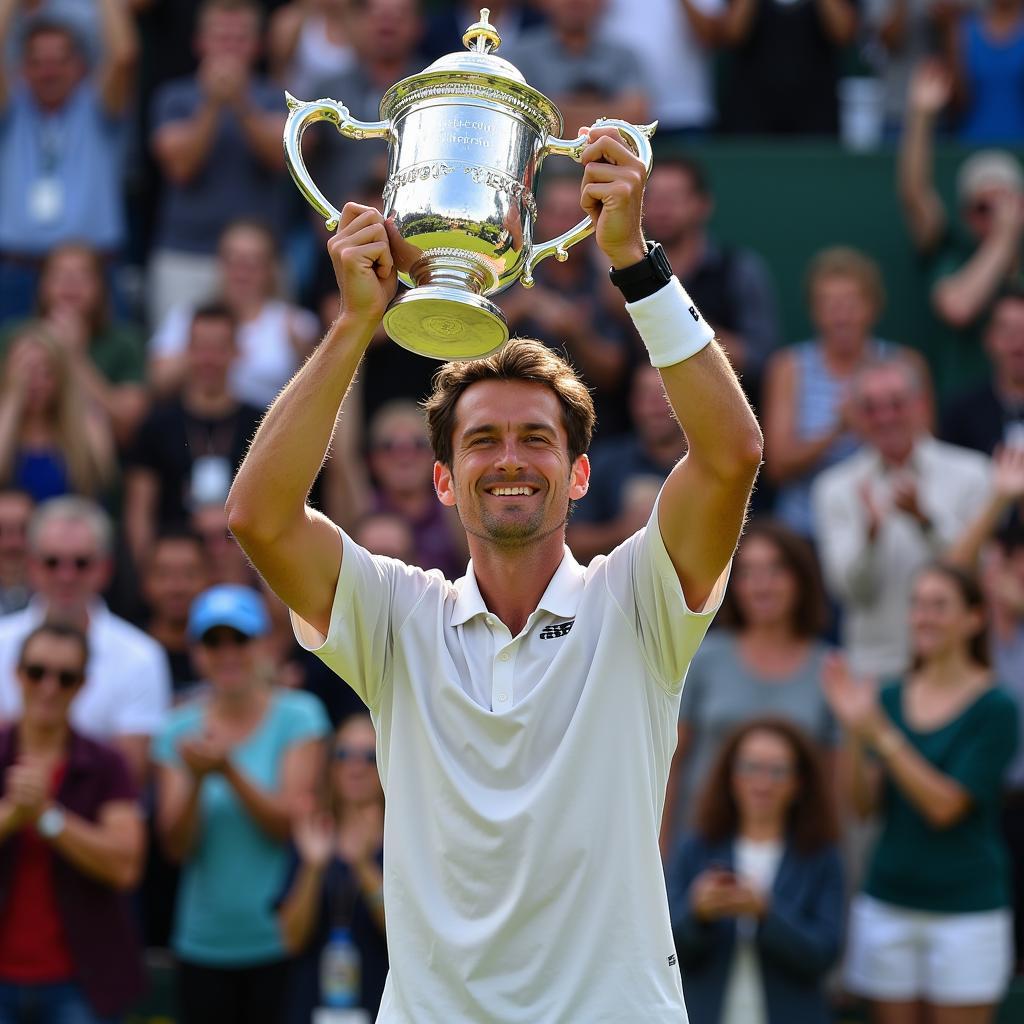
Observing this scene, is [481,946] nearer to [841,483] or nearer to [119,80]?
[841,483]

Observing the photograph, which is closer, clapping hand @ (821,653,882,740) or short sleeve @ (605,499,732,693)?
short sleeve @ (605,499,732,693)

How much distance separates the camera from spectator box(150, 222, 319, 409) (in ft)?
29.6

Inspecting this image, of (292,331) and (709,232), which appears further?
(709,232)

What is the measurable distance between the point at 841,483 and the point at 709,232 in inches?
133

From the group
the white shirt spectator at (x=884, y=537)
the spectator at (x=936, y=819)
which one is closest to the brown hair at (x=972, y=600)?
the spectator at (x=936, y=819)

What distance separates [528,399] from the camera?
379 cm

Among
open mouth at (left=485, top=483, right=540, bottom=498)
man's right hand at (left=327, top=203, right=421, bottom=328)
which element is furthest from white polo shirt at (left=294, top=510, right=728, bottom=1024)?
man's right hand at (left=327, top=203, right=421, bottom=328)

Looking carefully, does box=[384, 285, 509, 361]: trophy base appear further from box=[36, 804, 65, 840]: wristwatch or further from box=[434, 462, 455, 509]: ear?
box=[36, 804, 65, 840]: wristwatch

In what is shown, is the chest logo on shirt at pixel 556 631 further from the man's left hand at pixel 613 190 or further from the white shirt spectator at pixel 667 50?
the white shirt spectator at pixel 667 50

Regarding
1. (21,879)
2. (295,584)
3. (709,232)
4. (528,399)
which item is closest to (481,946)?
(295,584)

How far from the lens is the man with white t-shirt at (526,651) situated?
356 cm

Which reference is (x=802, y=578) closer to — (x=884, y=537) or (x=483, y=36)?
(x=884, y=537)

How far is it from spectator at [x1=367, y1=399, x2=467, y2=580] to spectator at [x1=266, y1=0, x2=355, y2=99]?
280 cm

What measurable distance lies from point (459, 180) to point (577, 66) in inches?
265
